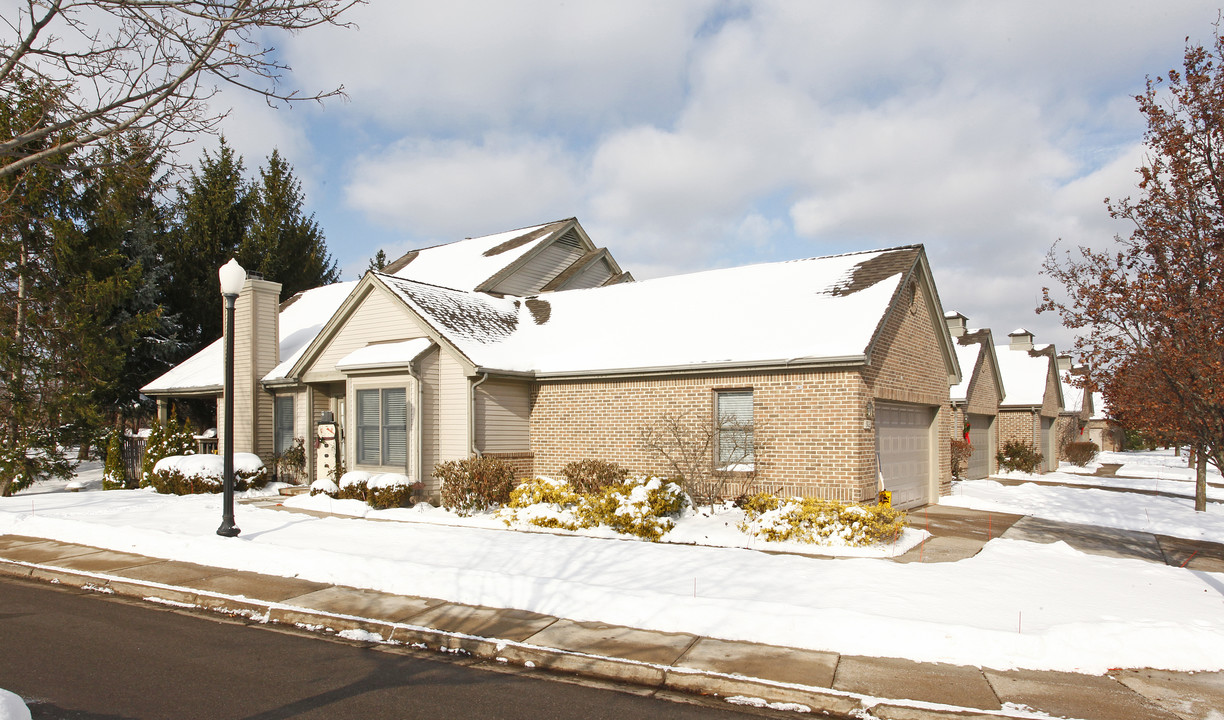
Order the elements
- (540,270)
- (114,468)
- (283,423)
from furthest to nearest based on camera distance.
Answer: (540,270), (114,468), (283,423)

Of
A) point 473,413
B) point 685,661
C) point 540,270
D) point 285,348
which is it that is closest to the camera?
point 685,661

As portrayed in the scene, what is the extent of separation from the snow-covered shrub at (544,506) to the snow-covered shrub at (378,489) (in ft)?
8.85

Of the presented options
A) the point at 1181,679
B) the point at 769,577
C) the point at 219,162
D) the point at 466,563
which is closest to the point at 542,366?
the point at 466,563

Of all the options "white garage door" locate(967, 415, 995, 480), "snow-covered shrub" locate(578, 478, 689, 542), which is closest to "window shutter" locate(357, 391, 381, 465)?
"snow-covered shrub" locate(578, 478, 689, 542)

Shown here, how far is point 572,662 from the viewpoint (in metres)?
6.61

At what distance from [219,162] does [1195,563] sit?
3767cm

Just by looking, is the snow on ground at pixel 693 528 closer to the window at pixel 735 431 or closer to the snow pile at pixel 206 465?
the window at pixel 735 431

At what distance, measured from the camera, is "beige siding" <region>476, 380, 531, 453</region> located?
1645 centimetres

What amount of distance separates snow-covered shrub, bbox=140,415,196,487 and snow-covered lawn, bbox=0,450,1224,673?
7298 millimetres

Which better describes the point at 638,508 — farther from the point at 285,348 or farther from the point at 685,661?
the point at 285,348

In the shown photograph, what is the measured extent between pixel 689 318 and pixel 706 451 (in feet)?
12.5

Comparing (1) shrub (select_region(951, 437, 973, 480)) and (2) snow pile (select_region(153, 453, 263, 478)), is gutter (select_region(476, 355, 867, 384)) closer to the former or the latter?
(2) snow pile (select_region(153, 453, 263, 478))

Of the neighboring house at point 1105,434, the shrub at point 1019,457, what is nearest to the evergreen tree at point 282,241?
the shrub at point 1019,457

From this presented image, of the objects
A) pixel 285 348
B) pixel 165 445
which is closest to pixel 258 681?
pixel 165 445
